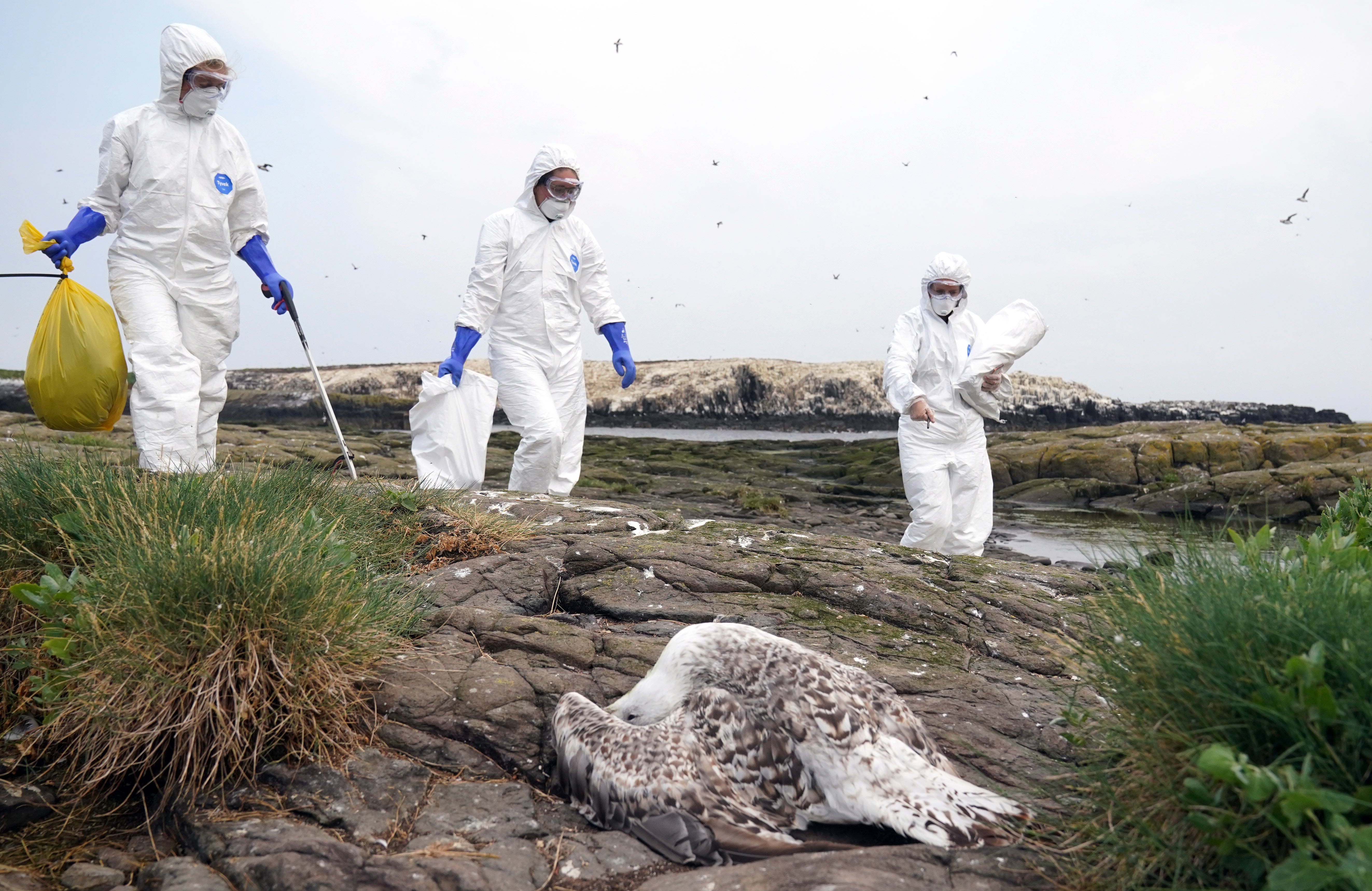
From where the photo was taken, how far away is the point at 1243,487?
15.5 m

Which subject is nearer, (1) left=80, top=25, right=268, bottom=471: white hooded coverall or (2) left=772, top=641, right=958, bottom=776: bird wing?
(2) left=772, top=641, right=958, bottom=776: bird wing

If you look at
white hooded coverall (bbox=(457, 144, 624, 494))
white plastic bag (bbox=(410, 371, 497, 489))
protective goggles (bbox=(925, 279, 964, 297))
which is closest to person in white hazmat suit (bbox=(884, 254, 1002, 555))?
protective goggles (bbox=(925, 279, 964, 297))

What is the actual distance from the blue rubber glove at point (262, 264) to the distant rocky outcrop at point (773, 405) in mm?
21065

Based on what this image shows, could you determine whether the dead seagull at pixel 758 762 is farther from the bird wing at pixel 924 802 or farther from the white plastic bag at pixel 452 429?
the white plastic bag at pixel 452 429

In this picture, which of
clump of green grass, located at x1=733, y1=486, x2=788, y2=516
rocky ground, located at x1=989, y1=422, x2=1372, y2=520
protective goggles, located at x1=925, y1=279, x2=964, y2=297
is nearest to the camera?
protective goggles, located at x1=925, y1=279, x2=964, y2=297

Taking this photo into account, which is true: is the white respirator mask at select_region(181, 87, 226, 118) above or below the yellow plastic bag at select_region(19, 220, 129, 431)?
above

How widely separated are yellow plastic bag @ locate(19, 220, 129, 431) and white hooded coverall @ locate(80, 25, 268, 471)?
270 mm

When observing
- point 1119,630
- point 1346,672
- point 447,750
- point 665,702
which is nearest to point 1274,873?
point 1346,672

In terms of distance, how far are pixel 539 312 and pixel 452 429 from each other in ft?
4.33

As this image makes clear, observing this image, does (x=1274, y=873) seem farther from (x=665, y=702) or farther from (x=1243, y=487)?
(x=1243, y=487)

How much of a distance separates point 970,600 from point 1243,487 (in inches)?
509

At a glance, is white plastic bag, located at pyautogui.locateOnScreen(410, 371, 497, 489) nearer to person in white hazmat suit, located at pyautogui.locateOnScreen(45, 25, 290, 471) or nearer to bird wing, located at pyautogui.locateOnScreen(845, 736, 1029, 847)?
person in white hazmat suit, located at pyautogui.locateOnScreen(45, 25, 290, 471)

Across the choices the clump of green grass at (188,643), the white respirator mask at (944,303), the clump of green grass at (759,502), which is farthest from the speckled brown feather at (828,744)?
the clump of green grass at (759,502)

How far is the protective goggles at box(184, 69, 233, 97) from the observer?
6.73m
